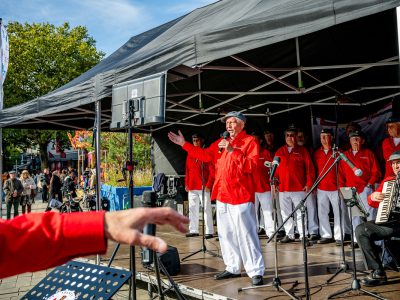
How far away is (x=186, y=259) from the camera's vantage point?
5.71 metres

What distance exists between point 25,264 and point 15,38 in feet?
102

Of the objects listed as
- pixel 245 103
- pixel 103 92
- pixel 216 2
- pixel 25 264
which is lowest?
pixel 25 264

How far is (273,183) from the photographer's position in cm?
439

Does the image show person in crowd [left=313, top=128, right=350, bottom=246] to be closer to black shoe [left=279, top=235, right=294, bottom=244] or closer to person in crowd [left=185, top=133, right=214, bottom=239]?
black shoe [left=279, top=235, right=294, bottom=244]

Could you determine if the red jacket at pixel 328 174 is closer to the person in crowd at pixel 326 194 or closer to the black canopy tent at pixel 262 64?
the person in crowd at pixel 326 194

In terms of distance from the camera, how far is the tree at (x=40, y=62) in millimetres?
27609

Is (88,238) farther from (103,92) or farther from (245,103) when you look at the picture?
(245,103)

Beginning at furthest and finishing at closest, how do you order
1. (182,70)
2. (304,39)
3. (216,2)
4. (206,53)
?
(216,2), (304,39), (182,70), (206,53)

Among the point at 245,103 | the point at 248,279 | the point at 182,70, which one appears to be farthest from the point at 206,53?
the point at 245,103

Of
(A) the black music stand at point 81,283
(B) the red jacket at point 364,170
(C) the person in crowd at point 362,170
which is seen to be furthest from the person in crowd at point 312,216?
(A) the black music stand at point 81,283

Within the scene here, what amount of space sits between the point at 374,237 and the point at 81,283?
11.0 feet

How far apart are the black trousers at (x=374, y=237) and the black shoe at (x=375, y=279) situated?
0.06 meters

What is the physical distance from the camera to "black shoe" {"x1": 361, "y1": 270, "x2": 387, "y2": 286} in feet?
13.8

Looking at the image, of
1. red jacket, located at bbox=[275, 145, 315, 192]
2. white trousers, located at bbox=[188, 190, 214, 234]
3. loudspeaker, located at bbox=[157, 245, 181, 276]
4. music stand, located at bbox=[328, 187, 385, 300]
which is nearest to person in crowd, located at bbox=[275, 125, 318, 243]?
red jacket, located at bbox=[275, 145, 315, 192]
